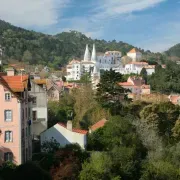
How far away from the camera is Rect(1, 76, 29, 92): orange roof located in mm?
29434

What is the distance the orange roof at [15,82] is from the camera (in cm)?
2943

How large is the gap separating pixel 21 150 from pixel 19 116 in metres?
2.54

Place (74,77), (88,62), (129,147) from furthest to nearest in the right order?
(88,62) → (74,77) → (129,147)

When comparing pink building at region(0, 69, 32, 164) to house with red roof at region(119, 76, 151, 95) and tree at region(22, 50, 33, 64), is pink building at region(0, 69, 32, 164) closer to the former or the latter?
house with red roof at region(119, 76, 151, 95)

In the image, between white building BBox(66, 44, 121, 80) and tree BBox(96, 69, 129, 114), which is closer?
tree BBox(96, 69, 129, 114)

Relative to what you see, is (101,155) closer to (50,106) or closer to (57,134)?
(57,134)

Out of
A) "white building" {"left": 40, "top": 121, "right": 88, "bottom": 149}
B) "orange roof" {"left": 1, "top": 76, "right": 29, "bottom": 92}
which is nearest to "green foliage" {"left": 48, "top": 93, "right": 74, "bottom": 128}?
"white building" {"left": 40, "top": 121, "right": 88, "bottom": 149}

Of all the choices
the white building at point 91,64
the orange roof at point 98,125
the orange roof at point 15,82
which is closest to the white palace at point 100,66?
the white building at point 91,64

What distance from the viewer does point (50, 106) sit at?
46.7 metres

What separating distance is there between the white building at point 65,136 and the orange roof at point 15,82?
5369mm

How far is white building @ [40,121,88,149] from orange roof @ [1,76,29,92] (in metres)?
5.37

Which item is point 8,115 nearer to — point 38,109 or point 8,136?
point 8,136

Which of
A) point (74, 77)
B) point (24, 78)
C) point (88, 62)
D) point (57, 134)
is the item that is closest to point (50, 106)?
point (57, 134)

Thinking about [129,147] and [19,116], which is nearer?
[19,116]
